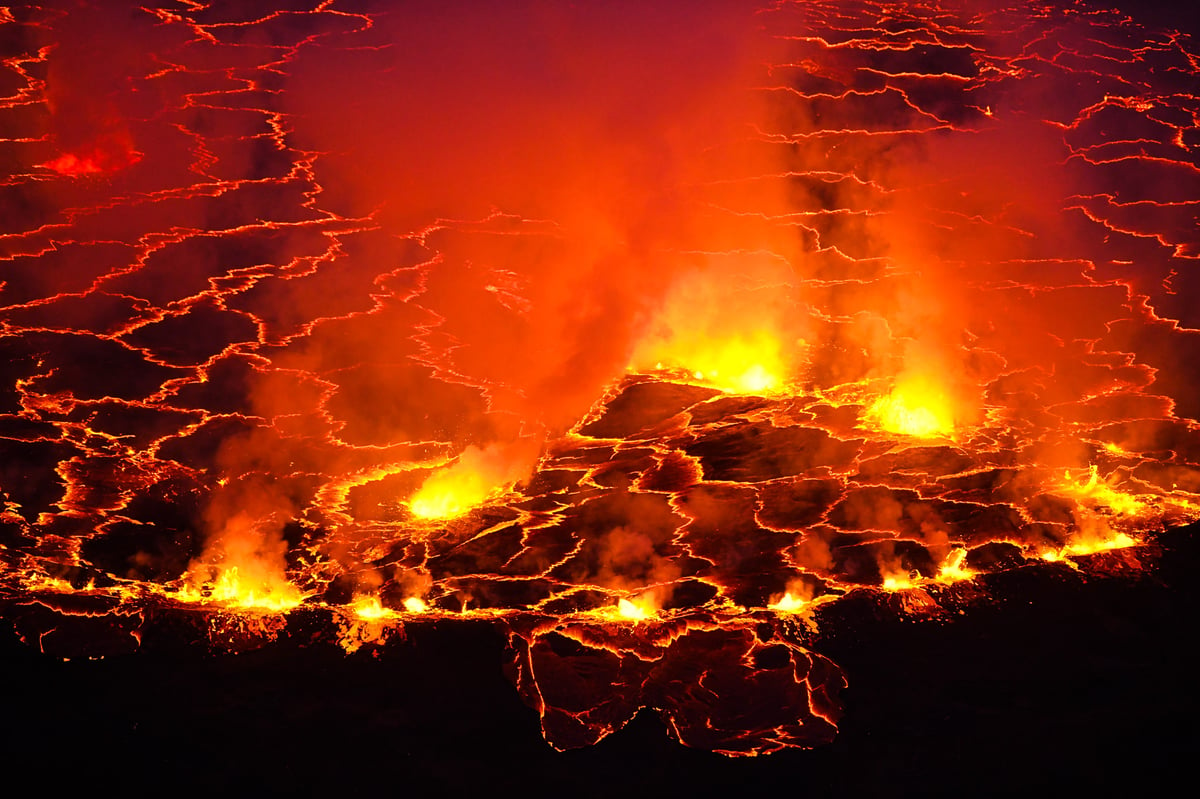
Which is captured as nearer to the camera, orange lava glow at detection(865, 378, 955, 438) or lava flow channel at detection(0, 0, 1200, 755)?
lava flow channel at detection(0, 0, 1200, 755)

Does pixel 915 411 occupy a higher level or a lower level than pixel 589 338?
lower

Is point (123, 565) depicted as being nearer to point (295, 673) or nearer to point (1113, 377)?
point (295, 673)

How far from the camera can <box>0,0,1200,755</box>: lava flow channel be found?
4348 mm

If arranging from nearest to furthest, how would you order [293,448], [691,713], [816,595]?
[691,713] < [293,448] < [816,595]

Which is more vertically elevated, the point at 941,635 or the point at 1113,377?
the point at 1113,377

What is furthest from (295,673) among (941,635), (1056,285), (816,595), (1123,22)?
(1123,22)

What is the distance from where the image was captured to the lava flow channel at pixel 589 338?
14.3 ft

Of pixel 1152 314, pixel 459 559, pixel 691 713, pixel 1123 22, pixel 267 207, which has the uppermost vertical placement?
pixel 1123 22

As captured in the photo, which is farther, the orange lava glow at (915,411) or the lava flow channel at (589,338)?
the orange lava glow at (915,411)

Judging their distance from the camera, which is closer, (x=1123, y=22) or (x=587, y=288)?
(x=587, y=288)

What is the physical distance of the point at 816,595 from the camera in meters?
4.98

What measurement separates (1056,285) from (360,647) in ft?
17.5

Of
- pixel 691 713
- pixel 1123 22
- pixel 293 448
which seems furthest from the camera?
pixel 1123 22

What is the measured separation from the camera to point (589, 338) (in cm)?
486
